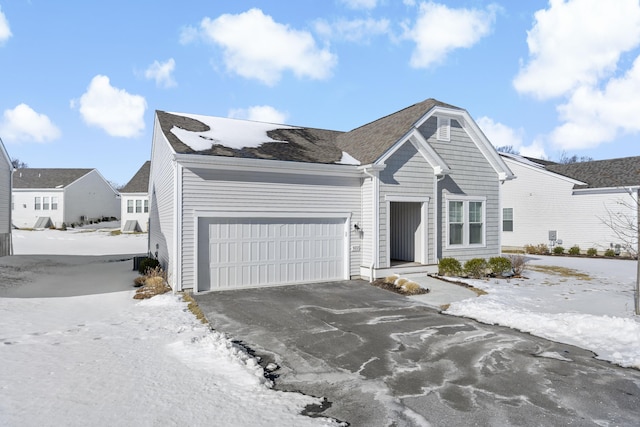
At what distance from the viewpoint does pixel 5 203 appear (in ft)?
67.6

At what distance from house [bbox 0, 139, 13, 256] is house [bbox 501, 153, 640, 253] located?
2857 centimetres

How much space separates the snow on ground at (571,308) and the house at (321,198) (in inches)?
114

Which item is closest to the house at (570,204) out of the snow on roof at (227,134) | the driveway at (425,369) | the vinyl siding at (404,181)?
the vinyl siding at (404,181)

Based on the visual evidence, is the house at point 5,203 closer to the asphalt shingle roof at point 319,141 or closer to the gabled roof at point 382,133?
the asphalt shingle roof at point 319,141

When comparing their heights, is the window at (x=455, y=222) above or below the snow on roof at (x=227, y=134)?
below

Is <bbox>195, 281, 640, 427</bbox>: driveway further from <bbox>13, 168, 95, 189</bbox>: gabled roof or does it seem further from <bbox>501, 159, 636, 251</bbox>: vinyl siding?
<bbox>13, 168, 95, 189</bbox>: gabled roof

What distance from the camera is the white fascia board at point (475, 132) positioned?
14.5 m

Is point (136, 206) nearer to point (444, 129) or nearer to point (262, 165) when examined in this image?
point (262, 165)

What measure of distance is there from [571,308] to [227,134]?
37.8 ft

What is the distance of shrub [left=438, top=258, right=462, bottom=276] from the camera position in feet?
44.9

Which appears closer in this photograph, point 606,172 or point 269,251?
point 269,251

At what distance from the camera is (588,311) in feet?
29.9

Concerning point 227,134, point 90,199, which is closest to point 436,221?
point 227,134

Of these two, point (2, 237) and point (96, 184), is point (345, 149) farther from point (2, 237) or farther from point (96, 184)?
point (96, 184)
